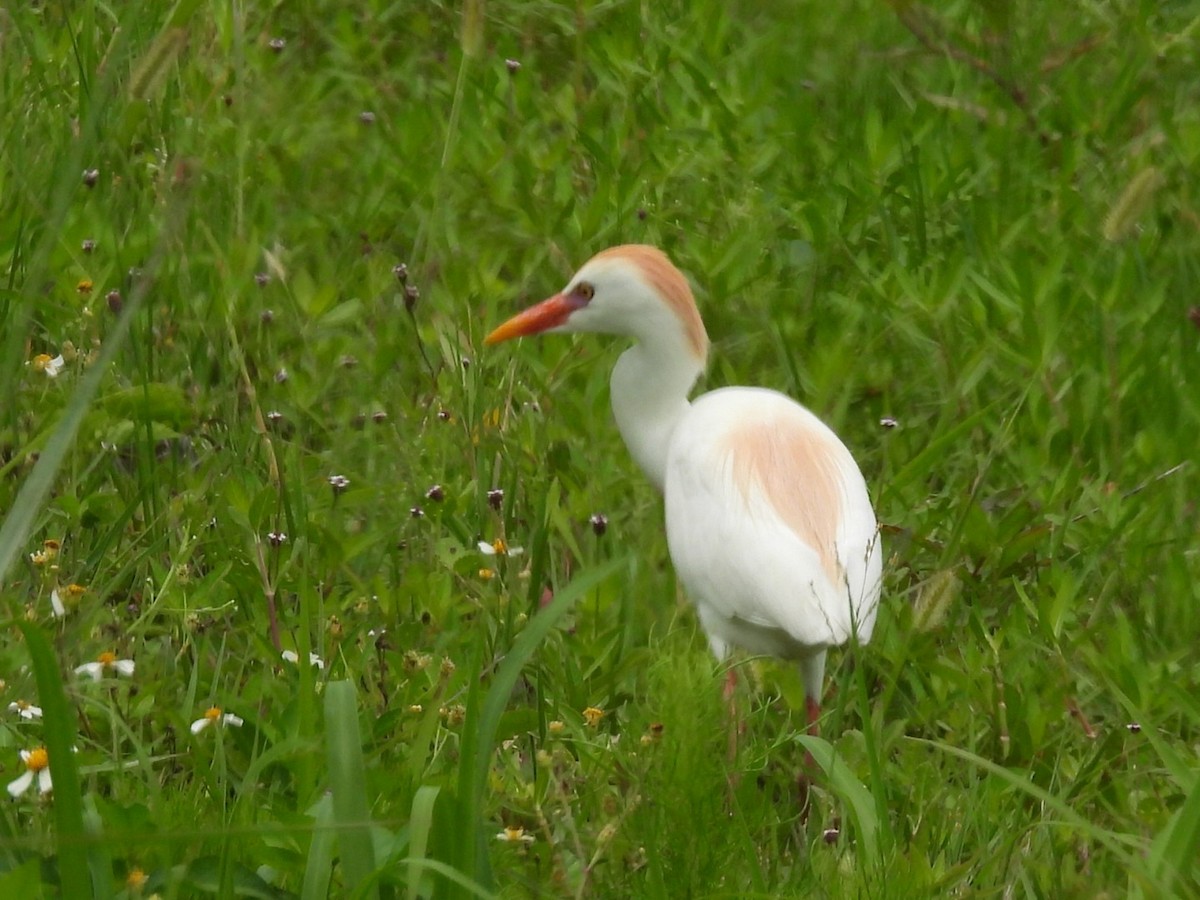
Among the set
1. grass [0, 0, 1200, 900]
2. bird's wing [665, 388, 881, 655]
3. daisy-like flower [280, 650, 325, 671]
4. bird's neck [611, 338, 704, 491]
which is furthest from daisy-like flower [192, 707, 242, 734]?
bird's neck [611, 338, 704, 491]

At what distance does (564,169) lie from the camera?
504cm

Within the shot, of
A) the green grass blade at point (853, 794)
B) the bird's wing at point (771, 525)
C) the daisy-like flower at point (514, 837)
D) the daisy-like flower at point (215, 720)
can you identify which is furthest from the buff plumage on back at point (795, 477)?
the daisy-like flower at point (215, 720)

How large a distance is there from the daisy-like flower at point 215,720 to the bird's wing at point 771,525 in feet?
2.63

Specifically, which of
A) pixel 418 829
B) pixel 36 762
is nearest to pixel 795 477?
pixel 418 829

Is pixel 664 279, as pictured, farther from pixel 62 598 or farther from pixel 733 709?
pixel 62 598

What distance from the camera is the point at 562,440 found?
411cm

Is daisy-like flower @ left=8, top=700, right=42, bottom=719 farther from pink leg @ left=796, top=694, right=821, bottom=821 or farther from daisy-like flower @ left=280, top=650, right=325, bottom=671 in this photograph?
pink leg @ left=796, top=694, right=821, bottom=821

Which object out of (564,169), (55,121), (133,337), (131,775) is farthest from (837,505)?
(55,121)

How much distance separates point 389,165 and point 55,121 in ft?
2.81

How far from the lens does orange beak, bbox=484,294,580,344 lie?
3.70 meters

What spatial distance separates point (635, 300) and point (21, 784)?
1590mm

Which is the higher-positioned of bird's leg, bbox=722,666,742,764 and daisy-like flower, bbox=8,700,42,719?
daisy-like flower, bbox=8,700,42,719

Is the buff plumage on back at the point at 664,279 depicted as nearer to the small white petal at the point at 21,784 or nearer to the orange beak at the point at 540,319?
the orange beak at the point at 540,319

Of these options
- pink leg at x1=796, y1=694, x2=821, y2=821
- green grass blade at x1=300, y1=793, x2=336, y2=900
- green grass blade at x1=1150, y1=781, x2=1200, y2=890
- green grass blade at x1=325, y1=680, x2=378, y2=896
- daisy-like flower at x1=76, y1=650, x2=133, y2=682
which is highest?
green grass blade at x1=325, y1=680, x2=378, y2=896
